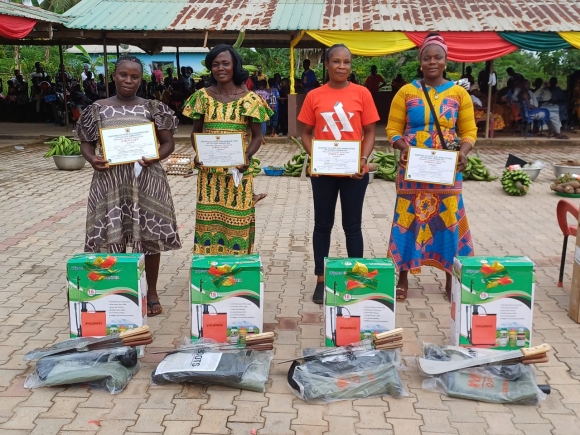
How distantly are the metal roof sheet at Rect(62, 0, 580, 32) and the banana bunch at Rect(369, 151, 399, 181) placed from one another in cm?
408

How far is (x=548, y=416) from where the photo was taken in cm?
304

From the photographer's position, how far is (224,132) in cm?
421

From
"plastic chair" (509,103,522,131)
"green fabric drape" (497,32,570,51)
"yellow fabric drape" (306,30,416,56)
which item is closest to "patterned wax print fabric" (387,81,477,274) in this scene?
"yellow fabric drape" (306,30,416,56)

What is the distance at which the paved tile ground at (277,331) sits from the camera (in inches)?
118

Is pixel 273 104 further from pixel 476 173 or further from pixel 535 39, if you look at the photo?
pixel 476 173

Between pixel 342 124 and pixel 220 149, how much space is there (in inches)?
33.2

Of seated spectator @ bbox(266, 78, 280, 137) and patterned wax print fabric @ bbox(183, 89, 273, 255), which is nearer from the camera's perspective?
patterned wax print fabric @ bbox(183, 89, 273, 255)

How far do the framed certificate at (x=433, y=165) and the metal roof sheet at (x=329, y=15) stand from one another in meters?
9.73

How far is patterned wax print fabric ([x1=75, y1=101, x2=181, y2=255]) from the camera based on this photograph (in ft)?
12.9

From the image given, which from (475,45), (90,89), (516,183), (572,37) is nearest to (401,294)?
(516,183)

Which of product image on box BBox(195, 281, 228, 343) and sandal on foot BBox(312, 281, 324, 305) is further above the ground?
product image on box BBox(195, 281, 228, 343)

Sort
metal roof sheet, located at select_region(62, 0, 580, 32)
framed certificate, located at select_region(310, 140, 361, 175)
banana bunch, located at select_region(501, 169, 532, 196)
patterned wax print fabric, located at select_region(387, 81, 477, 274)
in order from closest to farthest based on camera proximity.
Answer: framed certificate, located at select_region(310, 140, 361, 175) → patterned wax print fabric, located at select_region(387, 81, 477, 274) → banana bunch, located at select_region(501, 169, 532, 196) → metal roof sheet, located at select_region(62, 0, 580, 32)

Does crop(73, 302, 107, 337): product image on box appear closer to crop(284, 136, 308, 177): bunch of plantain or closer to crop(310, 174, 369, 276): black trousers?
crop(310, 174, 369, 276): black trousers

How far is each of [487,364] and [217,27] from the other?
11617 mm
